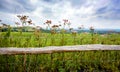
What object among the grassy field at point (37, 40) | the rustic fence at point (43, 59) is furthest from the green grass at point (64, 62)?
the grassy field at point (37, 40)

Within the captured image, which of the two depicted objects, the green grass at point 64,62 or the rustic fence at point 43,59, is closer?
the rustic fence at point 43,59

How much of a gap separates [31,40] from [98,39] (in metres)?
2.02

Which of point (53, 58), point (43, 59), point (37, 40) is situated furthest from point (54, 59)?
point (37, 40)

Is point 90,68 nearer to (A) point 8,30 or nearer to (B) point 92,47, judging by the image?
(B) point 92,47

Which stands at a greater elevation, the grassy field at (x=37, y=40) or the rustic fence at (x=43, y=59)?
the grassy field at (x=37, y=40)

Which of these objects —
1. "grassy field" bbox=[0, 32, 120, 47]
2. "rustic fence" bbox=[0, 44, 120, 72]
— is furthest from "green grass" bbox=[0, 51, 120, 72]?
"grassy field" bbox=[0, 32, 120, 47]

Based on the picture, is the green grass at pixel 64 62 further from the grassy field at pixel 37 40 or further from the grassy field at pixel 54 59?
the grassy field at pixel 37 40

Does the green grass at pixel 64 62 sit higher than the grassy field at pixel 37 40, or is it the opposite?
the grassy field at pixel 37 40

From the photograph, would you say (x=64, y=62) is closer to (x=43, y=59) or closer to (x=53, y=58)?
(x=53, y=58)

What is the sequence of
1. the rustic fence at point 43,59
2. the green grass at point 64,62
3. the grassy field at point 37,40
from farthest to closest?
the grassy field at point 37,40 < the green grass at point 64,62 < the rustic fence at point 43,59

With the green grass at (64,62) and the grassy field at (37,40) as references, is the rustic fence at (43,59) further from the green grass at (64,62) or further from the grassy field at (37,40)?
the grassy field at (37,40)

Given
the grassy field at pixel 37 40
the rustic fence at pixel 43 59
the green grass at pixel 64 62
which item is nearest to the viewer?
the rustic fence at pixel 43 59

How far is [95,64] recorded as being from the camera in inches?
249

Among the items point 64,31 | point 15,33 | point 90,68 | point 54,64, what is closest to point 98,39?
point 64,31
